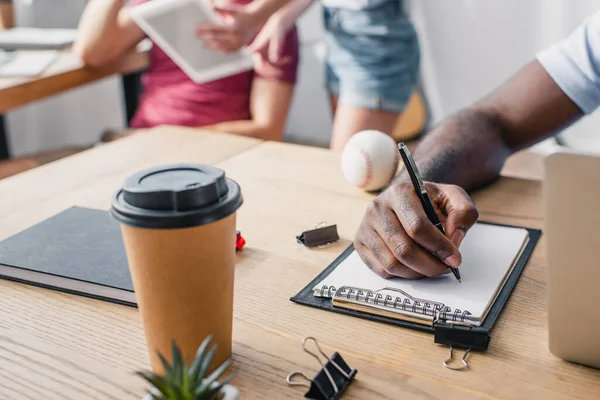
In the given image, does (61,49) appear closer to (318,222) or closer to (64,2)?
(64,2)

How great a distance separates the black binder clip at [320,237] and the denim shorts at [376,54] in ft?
4.03

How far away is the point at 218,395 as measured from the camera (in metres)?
0.52

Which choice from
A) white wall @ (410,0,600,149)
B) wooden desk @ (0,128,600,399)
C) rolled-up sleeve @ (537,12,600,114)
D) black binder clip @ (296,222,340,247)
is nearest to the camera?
wooden desk @ (0,128,600,399)

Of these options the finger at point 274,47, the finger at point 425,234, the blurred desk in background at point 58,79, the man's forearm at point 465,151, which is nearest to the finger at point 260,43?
the finger at point 274,47

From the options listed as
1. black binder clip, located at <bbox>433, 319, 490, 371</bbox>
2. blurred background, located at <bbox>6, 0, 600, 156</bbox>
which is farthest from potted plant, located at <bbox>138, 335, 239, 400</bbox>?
blurred background, located at <bbox>6, 0, 600, 156</bbox>

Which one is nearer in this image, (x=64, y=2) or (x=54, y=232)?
(x=54, y=232)

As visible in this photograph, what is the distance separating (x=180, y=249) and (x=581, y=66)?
89 centimetres

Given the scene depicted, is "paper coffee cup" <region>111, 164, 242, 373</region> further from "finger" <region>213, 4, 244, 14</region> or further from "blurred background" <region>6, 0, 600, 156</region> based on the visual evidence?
"blurred background" <region>6, 0, 600, 156</region>

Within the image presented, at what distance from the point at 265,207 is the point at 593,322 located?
54 centimetres

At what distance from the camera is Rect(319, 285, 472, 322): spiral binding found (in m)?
0.68

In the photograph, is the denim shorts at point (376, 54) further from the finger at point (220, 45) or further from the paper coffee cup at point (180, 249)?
the paper coffee cup at point (180, 249)

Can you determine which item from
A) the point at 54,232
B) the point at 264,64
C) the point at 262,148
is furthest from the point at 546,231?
the point at 264,64

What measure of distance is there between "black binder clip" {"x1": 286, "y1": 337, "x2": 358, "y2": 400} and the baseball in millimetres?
458

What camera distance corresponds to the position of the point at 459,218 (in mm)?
789
